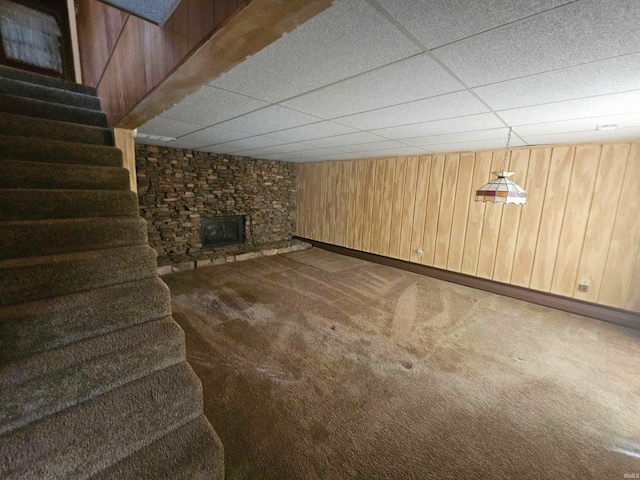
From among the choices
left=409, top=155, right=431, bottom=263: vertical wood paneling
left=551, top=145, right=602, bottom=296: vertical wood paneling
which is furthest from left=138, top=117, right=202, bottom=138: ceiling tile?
left=551, top=145, right=602, bottom=296: vertical wood paneling

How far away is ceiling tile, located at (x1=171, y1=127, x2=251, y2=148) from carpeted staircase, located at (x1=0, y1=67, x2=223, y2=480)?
1574mm

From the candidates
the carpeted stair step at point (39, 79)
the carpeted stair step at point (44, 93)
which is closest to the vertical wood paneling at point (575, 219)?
the carpeted stair step at point (44, 93)

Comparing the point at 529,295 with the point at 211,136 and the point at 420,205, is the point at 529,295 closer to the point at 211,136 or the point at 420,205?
the point at 420,205

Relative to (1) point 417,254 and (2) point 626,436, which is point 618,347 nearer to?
(2) point 626,436

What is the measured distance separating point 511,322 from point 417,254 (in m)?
1.91

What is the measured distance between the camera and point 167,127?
9.90ft

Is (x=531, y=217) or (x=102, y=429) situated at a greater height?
(x=531, y=217)

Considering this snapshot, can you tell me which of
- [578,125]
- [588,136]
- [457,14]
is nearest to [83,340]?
[457,14]

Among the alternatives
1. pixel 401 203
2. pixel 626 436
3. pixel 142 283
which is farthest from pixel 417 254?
pixel 142 283

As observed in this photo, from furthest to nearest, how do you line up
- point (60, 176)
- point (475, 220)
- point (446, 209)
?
point (446, 209), point (475, 220), point (60, 176)

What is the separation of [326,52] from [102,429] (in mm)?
1855

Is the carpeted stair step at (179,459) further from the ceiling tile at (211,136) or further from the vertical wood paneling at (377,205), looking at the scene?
the vertical wood paneling at (377,205)

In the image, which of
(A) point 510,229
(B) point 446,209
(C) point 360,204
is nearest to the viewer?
(A) point 510,229

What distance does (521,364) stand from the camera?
2357mm
